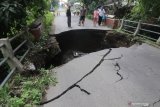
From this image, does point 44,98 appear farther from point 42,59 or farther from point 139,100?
point 42,59

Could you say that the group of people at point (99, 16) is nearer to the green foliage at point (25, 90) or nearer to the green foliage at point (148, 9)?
the green foliage at point (148, 9)

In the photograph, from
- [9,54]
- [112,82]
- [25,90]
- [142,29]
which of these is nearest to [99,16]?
[142,29]

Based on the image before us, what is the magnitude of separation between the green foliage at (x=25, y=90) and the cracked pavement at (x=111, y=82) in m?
0.26

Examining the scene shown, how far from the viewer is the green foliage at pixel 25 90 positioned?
4.95 m

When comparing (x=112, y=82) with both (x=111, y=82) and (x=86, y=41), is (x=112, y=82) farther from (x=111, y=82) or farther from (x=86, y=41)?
(x=86, y=41)

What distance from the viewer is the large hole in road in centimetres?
1479

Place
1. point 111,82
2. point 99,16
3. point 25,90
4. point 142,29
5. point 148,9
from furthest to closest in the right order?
1. point 99,16
2. point 148,9
3. point 142,29
4. point 111,82
5. point 25,90

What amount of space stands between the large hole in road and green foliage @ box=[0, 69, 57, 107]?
22.5ft

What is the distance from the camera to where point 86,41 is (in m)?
17.7

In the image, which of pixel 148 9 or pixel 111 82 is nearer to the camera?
pixel 111 82

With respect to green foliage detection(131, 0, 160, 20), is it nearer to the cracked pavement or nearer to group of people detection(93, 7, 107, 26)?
group of people detection(93, 7, 107, 26)

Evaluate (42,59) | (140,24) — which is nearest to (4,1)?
(42,59)

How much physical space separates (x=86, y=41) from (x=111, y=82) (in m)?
11.3

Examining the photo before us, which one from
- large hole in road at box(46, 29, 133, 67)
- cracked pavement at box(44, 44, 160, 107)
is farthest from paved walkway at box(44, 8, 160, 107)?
large hole in road at box(46, 29, 133, 67)
